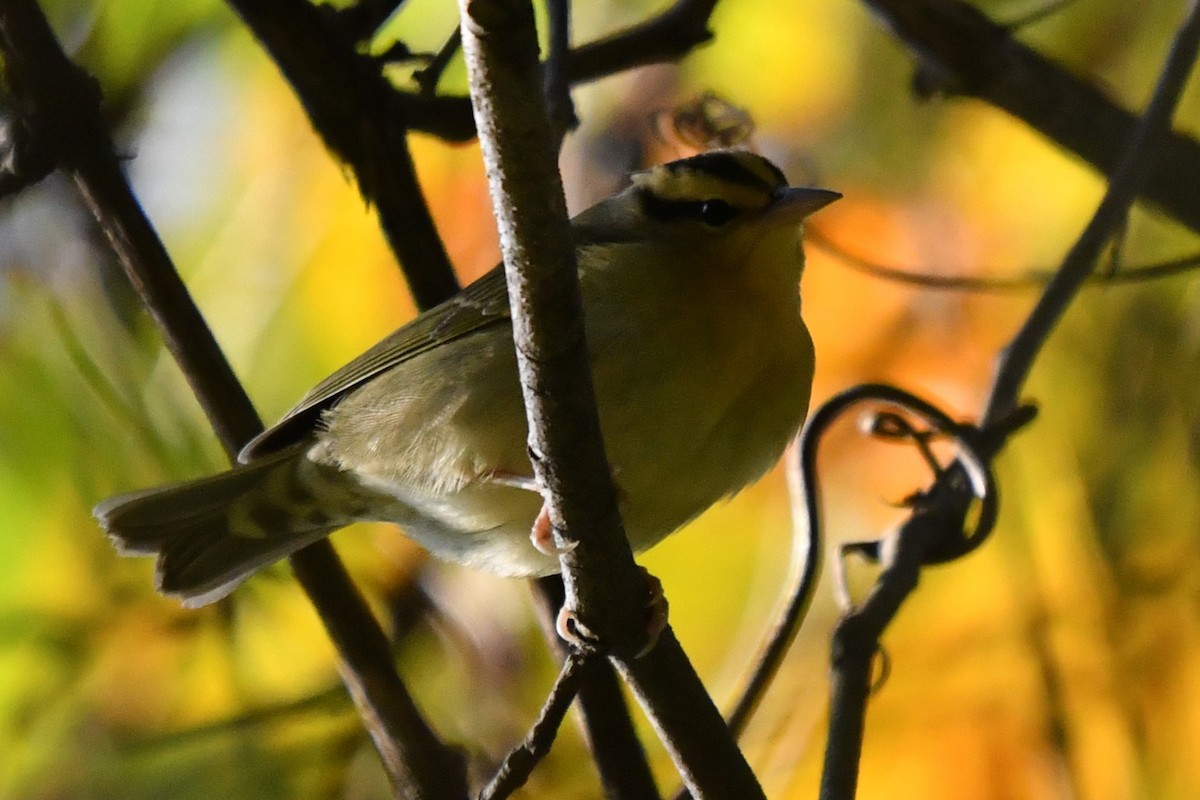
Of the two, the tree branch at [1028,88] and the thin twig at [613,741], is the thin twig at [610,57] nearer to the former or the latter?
the tree branch at [1028,88]

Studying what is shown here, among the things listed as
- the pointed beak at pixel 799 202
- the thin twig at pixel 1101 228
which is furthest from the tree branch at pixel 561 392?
the thin twig at pixel 1101 228

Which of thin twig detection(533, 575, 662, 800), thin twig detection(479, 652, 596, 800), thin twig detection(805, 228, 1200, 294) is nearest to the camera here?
thin twig detection(479, 652, 596, 800)

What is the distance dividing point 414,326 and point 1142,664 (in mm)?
1531

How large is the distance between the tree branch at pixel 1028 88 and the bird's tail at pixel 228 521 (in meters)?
1.13

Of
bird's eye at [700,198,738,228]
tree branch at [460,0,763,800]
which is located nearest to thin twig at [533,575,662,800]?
tree branch at [460,0,763,800]

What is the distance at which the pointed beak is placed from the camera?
1493 millimetres

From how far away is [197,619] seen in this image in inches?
79.9

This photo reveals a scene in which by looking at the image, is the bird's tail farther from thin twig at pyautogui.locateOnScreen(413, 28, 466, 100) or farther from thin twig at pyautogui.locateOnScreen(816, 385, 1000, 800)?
thin twig at pyautogui.locateOnScreen(816, 385, 1000, 800)

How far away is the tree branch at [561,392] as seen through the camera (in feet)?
2.26

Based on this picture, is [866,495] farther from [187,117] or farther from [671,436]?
[187,117]

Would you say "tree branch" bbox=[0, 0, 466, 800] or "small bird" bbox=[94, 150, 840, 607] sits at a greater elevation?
"tree branch" bbox=[0, 0, 466, 800]

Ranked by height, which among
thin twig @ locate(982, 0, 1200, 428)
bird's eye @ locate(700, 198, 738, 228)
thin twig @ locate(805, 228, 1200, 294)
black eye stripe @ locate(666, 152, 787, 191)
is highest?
black eye stripe @ locate(666, 152, 787, 191)

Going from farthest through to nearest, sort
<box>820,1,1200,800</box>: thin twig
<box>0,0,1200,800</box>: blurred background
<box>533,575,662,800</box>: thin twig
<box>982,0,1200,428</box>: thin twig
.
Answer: <box>0,0,1200,800</box>: blurred background < <box>982,0,1200,428</box>: thin twig < <box>820,1,1200,800</box>: thin twig < <box>533,575,662,800</box>: thin twig

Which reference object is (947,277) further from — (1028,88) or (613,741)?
(613,741)
